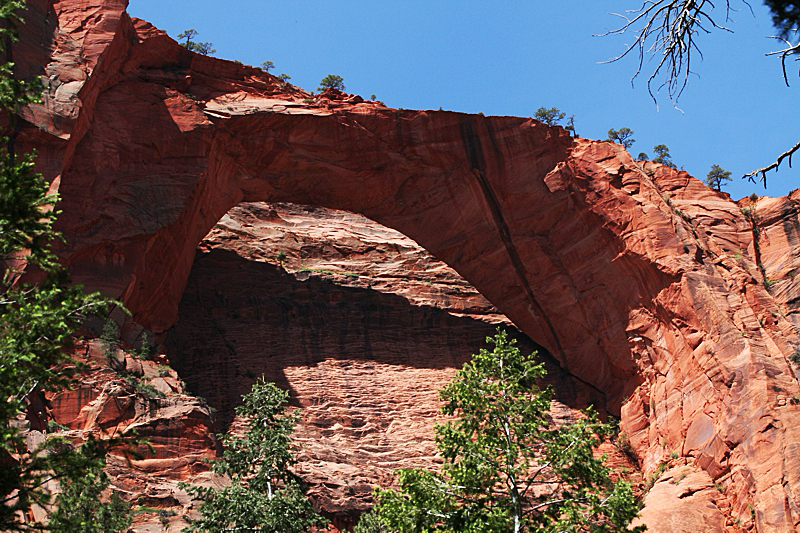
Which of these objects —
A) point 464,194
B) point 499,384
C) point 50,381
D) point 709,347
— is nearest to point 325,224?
point 464,194

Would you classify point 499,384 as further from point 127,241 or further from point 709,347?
point 127,241

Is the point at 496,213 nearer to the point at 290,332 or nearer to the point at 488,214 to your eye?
the point at 488,214

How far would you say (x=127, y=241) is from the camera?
24.5m

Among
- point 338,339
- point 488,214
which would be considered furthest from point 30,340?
point 338,339

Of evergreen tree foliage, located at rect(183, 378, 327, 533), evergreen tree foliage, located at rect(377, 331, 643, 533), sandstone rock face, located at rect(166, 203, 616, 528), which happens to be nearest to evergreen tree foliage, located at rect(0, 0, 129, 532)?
evergreen tree foliage, located at rect(377, 331, 643, 533)

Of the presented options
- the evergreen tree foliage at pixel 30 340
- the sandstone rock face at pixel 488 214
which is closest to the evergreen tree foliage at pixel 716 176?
the sandstone rock face at pixel 488 214

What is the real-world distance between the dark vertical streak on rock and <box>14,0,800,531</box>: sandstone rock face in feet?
0.18

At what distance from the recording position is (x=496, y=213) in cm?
2934

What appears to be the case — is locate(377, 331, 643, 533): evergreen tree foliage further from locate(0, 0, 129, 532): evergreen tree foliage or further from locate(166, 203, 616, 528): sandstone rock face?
locate(166, 203, 616, 528): sandstone rock face

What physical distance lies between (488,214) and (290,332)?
28.4 ft

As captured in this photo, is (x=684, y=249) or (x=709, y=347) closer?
(x=709, y=347)

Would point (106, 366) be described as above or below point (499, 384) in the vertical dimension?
above

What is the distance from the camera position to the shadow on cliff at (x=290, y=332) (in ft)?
95.2

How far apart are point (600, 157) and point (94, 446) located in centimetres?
2255
